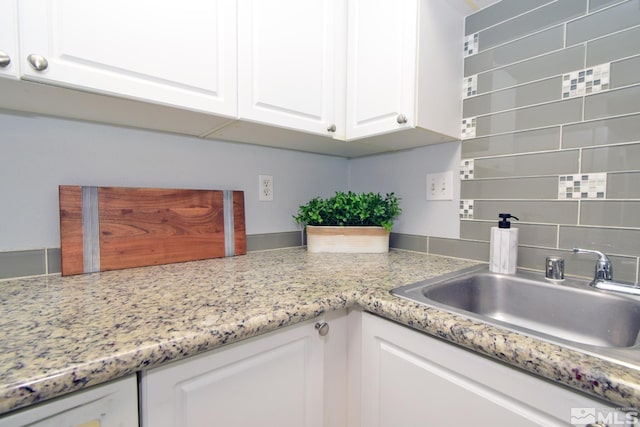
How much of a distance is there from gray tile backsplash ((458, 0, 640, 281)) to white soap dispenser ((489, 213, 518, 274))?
4.0 inches

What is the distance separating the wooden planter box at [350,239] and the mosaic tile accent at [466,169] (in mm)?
386

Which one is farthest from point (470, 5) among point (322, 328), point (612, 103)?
point (322, 328)

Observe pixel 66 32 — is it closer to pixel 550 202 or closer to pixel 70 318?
pixel 70 318

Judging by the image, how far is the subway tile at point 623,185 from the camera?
2.66 ft

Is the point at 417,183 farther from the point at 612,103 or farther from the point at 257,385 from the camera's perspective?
the point at 257,385

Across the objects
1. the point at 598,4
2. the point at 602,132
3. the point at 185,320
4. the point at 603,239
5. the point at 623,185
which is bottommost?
the point at 185,320

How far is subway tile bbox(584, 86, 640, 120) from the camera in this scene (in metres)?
0.82

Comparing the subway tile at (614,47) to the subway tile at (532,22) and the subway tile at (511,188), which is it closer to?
the subway tile at (532,22)

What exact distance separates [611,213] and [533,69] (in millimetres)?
524

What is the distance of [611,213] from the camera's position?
853 mm

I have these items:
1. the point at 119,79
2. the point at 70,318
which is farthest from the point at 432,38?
the point at 70,318

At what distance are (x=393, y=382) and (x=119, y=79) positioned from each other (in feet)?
3.28

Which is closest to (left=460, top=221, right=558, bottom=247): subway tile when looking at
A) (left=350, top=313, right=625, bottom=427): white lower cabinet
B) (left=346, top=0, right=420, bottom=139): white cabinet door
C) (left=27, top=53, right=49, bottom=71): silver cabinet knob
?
(left=346, top=0, right=420, bottom=139): white cabinet door

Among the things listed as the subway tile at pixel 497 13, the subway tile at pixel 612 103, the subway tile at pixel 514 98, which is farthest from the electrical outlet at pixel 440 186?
the subway tile at pixel 497 13
